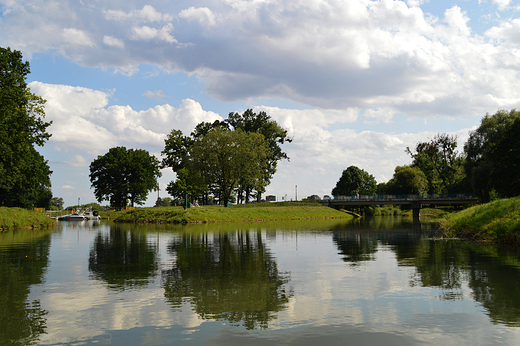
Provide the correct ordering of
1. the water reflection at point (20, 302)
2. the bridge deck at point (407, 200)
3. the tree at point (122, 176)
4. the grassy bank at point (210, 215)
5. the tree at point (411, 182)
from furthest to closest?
1. the tree at point (411, 182)
2. the tree at point (122, 176)
3. the bridge deck at point (407, 200)
4. the grassy bank at point (210, 215)
5. the water reflection at point (20, 302)

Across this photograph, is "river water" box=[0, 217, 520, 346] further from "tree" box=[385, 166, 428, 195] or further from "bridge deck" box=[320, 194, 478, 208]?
"tree" box=[385, 166, 428, 195]

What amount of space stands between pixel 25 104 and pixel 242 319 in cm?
4582

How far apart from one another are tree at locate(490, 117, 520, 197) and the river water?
31.9 meters

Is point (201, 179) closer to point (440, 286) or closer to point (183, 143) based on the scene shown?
point (183, 143)

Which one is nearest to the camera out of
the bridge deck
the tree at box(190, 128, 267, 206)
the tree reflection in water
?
the tree reflection in water

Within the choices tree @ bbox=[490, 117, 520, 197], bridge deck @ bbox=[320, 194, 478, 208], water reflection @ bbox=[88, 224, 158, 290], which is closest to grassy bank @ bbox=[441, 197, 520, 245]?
tree @ bbox=[490, 117, 520, 197]

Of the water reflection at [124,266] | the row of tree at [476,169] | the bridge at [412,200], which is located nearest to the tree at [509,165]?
the row of tree at [476,169]

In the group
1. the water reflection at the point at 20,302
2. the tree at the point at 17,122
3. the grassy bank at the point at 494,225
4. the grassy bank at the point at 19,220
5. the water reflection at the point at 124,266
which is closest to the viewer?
the water reflection at the point at 20,302

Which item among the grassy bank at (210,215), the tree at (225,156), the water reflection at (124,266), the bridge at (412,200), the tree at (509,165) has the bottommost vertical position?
the water reflection at (124,266)

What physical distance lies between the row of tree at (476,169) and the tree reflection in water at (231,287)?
38.8 m

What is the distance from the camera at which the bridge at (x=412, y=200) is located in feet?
320

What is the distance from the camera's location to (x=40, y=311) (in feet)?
34.5

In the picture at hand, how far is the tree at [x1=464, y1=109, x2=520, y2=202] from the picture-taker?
64938 mm

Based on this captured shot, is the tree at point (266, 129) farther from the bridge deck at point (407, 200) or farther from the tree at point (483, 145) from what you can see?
the tree at point (483, 145)
